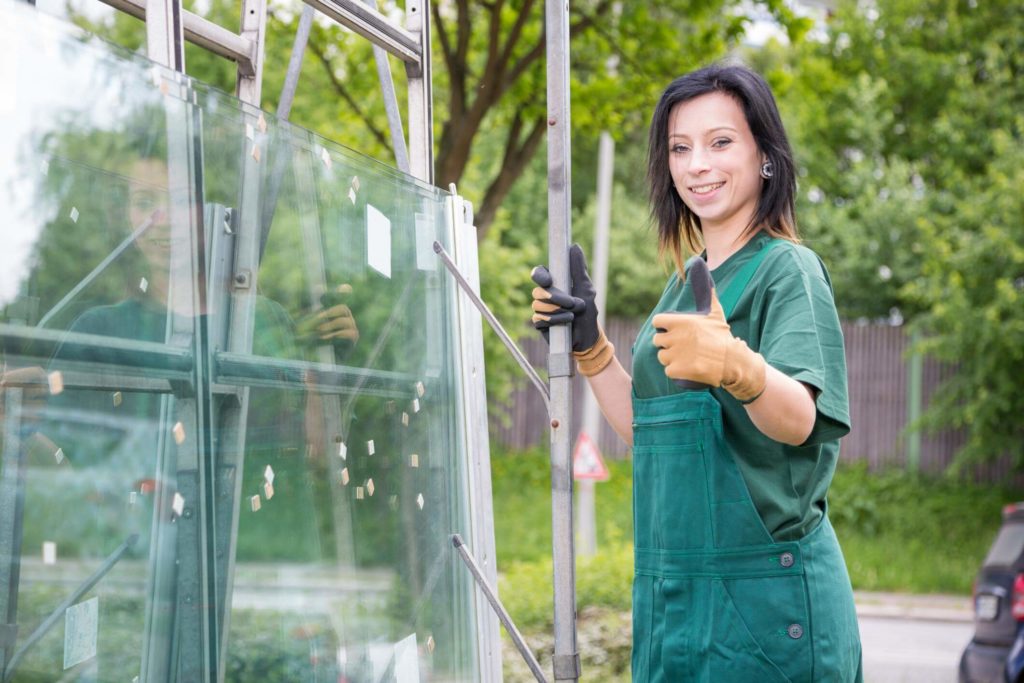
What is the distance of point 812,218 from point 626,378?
14927 millimetres

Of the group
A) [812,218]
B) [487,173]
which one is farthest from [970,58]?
[487,173]

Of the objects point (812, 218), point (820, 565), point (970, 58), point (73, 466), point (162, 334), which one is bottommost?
point (820, 565)

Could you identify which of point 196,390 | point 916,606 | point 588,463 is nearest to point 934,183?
point 916,606

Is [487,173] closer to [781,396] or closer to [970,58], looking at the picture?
[970,58]

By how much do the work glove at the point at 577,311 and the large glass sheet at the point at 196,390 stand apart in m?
A: 0.24

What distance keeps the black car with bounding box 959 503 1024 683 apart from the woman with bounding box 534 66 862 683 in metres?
4.25

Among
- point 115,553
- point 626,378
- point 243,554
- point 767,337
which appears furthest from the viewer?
point 626,378

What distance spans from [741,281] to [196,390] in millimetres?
906

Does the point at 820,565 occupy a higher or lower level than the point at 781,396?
lower

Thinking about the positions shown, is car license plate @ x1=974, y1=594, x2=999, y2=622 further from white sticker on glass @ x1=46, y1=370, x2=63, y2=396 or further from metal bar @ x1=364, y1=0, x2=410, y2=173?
white sticker on glass @ x1=46, y1=370, x2=63, y2=396

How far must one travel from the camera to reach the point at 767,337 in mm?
1926

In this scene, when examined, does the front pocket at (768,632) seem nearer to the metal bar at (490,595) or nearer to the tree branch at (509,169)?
the metal bar at (490,595)

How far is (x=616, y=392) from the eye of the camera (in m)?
2.29

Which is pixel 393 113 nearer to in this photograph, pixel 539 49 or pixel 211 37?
pixel 211 37
